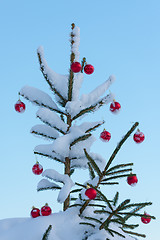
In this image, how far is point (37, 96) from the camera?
5352 millimetres

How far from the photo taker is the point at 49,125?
16.6 ft

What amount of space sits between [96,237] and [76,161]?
1700 mm

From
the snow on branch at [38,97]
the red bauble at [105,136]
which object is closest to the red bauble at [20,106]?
the snow on branch at [38,97]

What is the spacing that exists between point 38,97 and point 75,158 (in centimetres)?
137

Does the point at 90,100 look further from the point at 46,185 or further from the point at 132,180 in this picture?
the point at 132,180

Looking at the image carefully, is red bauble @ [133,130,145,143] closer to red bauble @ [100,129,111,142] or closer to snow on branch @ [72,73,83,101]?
red bauble @ [100,129,111,142]

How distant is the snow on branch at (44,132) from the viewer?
5078 mm

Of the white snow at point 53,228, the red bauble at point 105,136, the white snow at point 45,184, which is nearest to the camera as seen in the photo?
the white snow at point 53,228

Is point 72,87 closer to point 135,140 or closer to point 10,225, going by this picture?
point 135,140

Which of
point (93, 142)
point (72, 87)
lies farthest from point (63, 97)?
point (93, 142)

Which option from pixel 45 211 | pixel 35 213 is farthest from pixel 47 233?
pixel 35 213

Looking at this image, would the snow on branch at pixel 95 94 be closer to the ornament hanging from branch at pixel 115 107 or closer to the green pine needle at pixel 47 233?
the ornament hanging from branch at pixel 115 107

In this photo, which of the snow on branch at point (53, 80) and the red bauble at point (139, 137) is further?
the snow on branch at point (53, 80)

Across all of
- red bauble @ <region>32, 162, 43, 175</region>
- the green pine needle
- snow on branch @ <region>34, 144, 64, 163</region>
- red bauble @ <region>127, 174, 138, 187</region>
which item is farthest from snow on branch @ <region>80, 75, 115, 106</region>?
the green pine needle
